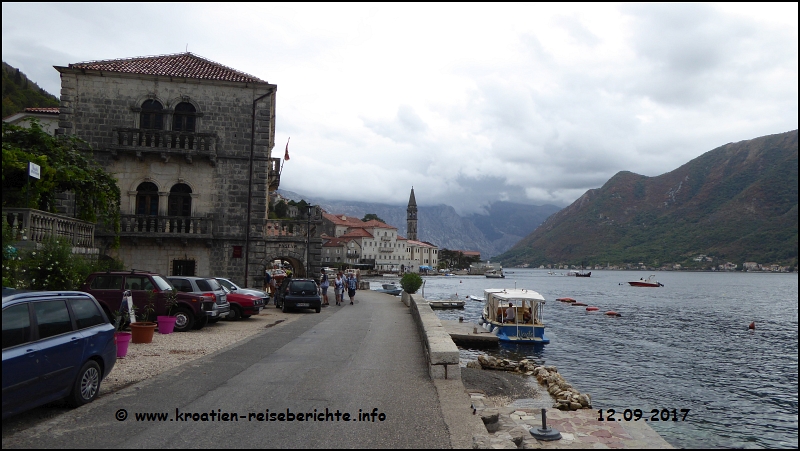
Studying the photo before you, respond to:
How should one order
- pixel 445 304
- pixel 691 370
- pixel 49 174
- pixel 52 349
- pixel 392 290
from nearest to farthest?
1. pixel 52 349
2. pixel 49 174
3. pixel 691 370
4. pixel 445 304
5. pixel 392 290

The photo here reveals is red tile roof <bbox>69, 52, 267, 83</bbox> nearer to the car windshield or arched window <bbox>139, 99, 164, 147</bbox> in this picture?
arched window <bbox>139, 99, 164, 147</bbox>

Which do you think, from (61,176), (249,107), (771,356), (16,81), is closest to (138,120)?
(249,107)

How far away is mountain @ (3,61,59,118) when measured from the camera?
54.2 meters

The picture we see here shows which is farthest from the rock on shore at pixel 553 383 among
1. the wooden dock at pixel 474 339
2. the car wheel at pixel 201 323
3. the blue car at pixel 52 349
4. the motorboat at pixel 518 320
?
the blue car at pixel 52 349

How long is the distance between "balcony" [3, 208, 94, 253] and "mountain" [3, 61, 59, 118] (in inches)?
1504

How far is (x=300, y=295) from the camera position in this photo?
2436 cm

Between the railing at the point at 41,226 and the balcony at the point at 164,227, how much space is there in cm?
511

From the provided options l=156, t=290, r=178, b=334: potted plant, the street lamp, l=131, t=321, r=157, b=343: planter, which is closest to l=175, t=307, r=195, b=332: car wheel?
l=156, t=290, r=178, b=334: potted plant

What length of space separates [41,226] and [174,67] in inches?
563

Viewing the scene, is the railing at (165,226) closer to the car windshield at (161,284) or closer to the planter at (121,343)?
the car windshield at (161,284)

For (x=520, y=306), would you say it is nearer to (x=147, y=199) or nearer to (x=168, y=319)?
(x=168, y=319)

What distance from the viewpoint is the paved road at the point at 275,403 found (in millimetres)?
6195

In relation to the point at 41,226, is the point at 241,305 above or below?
below

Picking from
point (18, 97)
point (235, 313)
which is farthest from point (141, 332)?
point (18, 97)
